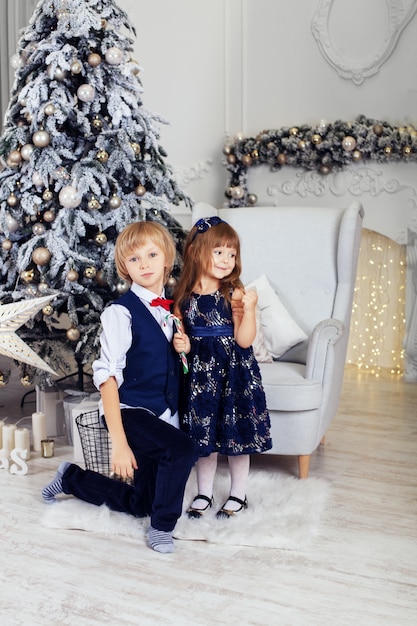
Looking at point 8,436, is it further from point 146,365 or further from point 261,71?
point 261,71

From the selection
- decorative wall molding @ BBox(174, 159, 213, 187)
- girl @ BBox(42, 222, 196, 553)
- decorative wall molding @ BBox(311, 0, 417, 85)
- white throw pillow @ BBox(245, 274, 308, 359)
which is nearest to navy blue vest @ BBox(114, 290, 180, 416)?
girl @ BBox(42, 222, 196, 553)

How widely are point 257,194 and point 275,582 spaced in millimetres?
3774

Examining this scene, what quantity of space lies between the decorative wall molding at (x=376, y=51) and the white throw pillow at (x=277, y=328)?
236 cm

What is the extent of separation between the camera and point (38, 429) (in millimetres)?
3498

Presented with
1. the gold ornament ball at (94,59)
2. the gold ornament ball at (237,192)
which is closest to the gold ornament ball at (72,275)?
the gold ornament ball at (94,59)

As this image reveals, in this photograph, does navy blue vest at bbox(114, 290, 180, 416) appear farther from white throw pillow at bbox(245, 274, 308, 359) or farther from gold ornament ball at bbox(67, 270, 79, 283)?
white throw pillow at bbox(245, 274, 308, 359)

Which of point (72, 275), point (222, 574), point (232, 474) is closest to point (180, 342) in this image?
point (232, 474)

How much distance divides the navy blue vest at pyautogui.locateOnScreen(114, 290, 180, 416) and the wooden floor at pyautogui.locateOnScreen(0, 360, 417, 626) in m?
0.47

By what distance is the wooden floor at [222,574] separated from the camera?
1995 millimetres

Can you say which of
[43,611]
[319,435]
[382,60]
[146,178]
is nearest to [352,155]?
[382,60]

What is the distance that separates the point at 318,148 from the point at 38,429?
8.96 feet

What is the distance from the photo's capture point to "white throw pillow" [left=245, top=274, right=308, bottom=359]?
345 cm

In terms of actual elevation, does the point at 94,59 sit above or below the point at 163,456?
above

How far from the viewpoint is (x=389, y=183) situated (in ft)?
16.6
